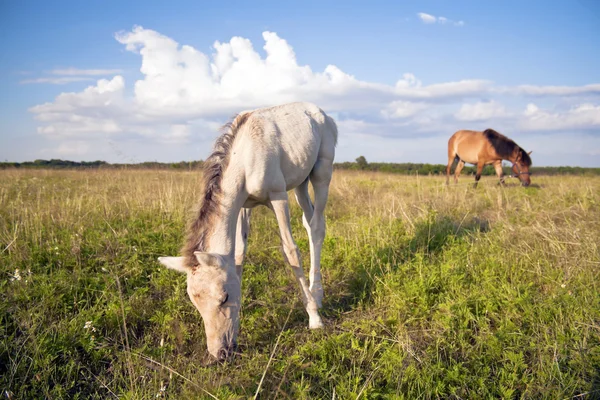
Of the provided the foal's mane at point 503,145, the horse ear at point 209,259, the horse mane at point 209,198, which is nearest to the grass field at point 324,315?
the horse ear at point 209,259

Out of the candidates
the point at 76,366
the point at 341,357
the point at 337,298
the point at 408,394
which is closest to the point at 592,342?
the point at 408,394

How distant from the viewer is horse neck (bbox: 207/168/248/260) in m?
3.24

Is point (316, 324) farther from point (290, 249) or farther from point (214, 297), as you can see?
point (214, 297)

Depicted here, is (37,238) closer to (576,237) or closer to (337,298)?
(337,298)

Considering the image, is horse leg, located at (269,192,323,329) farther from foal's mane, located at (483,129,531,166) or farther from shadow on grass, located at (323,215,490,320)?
foal's mane, located at (483,129,531,166)

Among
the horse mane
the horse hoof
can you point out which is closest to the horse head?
the horse mane

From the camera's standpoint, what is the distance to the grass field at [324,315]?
9.14 feet

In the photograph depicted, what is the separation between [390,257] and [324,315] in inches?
60.6

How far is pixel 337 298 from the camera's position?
4449 millimetres

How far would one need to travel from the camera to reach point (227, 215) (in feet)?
10.9

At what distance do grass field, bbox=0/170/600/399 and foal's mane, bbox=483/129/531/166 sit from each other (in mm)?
9246

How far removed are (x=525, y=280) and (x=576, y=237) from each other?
145 centimetres

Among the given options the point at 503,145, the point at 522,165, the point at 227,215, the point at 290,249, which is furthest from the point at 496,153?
the point at 227,215

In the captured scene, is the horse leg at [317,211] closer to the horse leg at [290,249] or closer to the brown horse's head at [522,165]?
the horse leg at [290,249]
